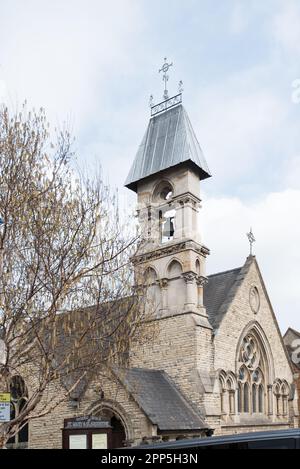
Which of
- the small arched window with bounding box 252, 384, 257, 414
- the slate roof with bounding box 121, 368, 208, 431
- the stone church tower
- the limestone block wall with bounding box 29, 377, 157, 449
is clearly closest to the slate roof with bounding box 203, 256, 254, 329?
the stone church tower

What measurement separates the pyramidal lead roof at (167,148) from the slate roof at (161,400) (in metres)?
7.99

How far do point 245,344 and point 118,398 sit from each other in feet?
28.6

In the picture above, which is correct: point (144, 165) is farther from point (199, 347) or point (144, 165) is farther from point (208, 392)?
point (208, 392)

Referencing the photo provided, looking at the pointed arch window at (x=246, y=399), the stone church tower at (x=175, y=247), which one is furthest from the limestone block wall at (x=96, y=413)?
the pointed arch window at (x=246, y=399)

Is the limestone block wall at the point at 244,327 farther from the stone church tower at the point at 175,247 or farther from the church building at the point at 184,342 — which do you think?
the stone church tower at the point at 175,247

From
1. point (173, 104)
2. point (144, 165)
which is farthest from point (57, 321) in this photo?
point (173, 104)

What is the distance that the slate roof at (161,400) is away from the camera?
16344 millimetres

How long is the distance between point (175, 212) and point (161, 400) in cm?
745

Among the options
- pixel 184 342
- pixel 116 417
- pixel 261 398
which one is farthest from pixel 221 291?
pixel 116 417

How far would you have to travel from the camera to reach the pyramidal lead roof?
22.1m

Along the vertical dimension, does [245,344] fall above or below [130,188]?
below

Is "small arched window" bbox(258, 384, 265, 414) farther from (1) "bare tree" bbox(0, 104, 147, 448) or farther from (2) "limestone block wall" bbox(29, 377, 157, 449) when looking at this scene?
(1) "bare tree" bbox(0, 104, 147, 448)

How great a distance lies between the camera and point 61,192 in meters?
11.0

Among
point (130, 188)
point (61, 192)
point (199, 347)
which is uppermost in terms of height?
point (130, 188)
